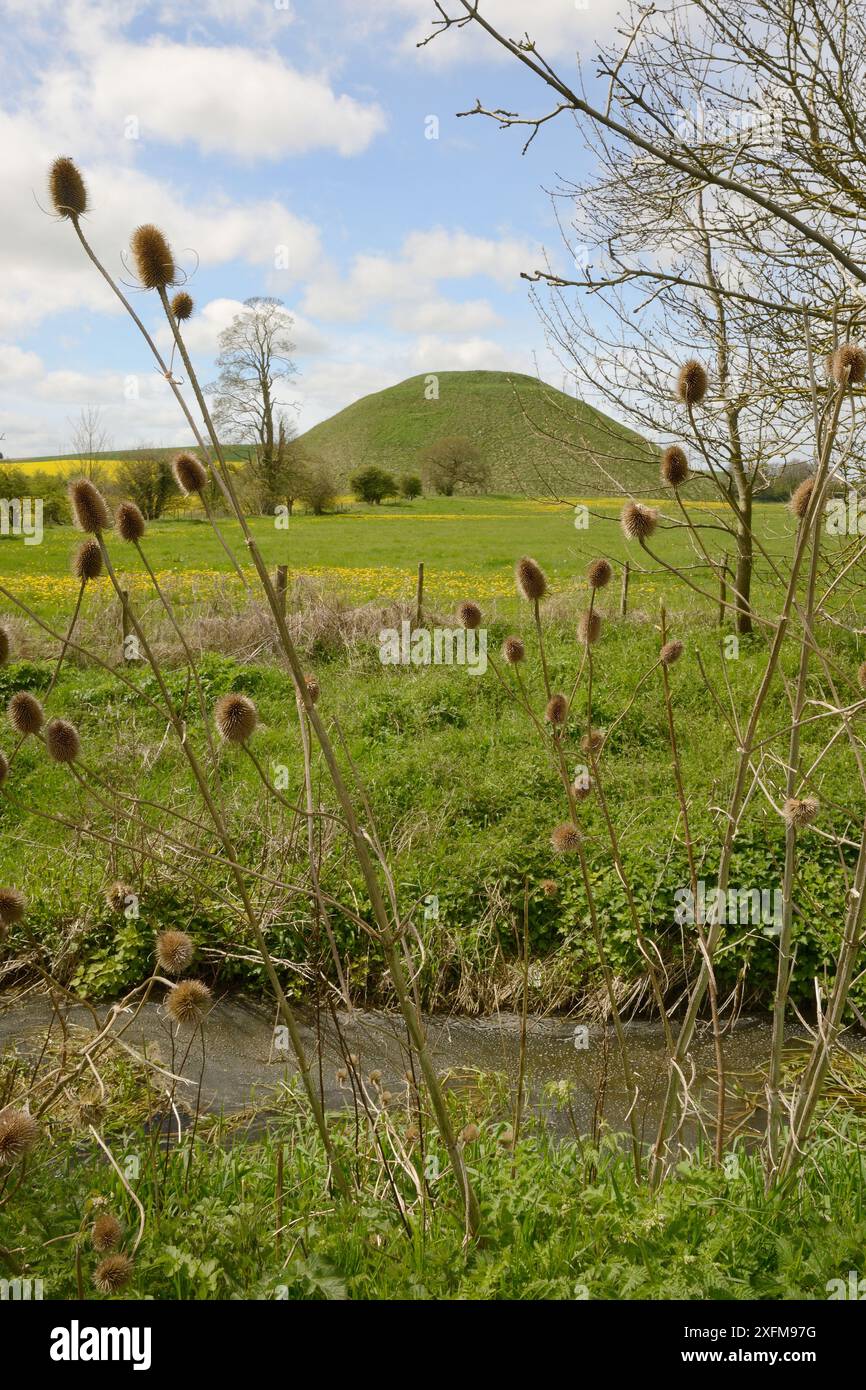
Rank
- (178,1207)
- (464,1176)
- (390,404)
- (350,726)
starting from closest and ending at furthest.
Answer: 1. (464,1176)
2. (178,1207)
3. (350,726)
4. (390,404)

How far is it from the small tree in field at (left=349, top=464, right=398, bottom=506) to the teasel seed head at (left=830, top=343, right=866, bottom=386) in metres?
49.6

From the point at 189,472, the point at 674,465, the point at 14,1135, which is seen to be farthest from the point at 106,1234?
the point at 674,465

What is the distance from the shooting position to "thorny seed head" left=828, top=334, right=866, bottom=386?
181 cm

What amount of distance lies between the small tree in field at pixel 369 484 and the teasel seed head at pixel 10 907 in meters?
49.6

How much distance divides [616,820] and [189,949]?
4.97 meters

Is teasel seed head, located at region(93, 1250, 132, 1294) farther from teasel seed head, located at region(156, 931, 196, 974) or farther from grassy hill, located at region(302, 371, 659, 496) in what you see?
grassy hill, located at region(302, 371, 659, 496)

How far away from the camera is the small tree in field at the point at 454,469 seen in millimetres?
64062

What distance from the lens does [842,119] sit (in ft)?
18.5

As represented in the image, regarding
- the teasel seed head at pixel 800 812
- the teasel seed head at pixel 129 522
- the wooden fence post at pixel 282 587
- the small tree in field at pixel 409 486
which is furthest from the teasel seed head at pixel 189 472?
the small tree in field at pixel 409 486

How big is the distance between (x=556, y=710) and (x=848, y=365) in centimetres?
101

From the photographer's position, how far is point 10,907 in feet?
6.46

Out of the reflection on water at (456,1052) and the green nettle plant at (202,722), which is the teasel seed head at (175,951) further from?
the reflection on water at (456,1052)
